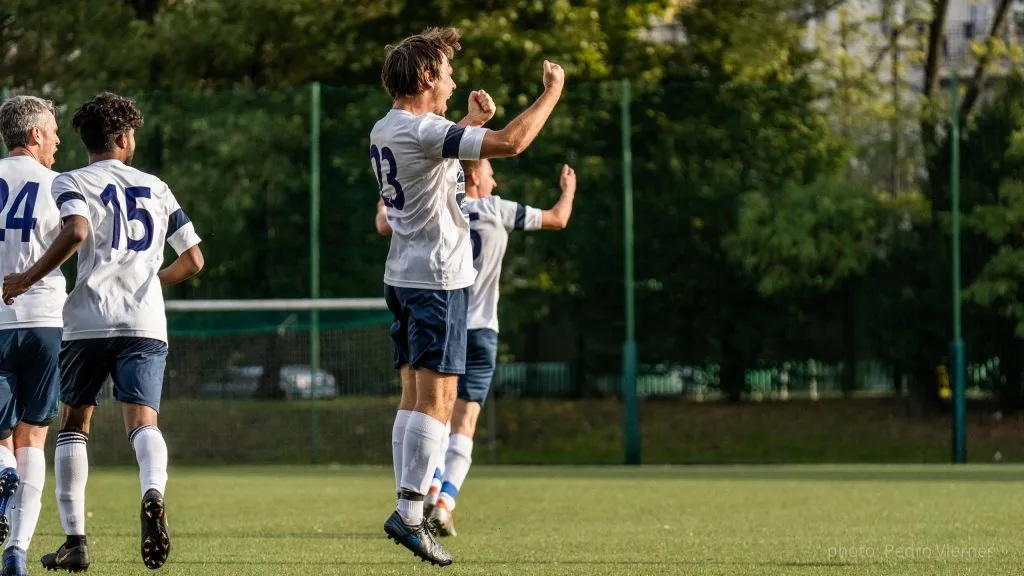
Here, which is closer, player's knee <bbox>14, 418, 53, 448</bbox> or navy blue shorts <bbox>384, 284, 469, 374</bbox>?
navy blue shorts <bbox>384, 284, 469, 374</bbox>

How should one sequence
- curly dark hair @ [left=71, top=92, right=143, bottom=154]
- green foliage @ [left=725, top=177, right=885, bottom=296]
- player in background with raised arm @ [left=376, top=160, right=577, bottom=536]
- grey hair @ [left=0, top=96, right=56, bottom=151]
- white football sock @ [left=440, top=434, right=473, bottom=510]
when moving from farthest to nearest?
green foliage @ [left=725, top=177, right=885, bottom=296] → player in background with raised arm @ [left=376, top=160, right=577, bottom=536] → white football sock @ [left=440, top=434, right=473, bottom=510] → grey hair @ [left=0, top=96, right=56, bottom=151] → curly dark hair @ [left=71, top=92, right=143, bottom=154]

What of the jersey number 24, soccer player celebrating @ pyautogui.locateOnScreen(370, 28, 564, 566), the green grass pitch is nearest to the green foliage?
the green grass pitch

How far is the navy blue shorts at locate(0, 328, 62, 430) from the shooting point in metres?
6.24

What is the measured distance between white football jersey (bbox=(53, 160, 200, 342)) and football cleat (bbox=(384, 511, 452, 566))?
1.12m

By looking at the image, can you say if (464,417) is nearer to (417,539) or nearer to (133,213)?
(417,539)

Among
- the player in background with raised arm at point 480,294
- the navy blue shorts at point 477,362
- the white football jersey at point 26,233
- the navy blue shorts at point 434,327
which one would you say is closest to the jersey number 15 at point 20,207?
the white football jersey at point 26,233

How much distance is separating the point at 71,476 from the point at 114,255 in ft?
2.80

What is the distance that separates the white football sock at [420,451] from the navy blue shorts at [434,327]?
0.70ft

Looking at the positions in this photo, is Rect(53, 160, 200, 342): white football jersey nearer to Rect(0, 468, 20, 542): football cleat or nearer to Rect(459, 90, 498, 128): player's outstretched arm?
Rect(0, 468, 20, 542): football cleat

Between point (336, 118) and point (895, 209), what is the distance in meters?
5.51

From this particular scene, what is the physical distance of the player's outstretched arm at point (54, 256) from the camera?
5812 millimetres

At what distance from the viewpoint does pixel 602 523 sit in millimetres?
8859

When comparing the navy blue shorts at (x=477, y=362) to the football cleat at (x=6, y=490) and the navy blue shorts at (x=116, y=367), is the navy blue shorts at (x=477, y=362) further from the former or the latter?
the football cleat at (x=6, y=490)

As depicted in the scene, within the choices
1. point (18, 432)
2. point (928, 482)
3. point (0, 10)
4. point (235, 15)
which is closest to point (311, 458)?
point (928, 482)
